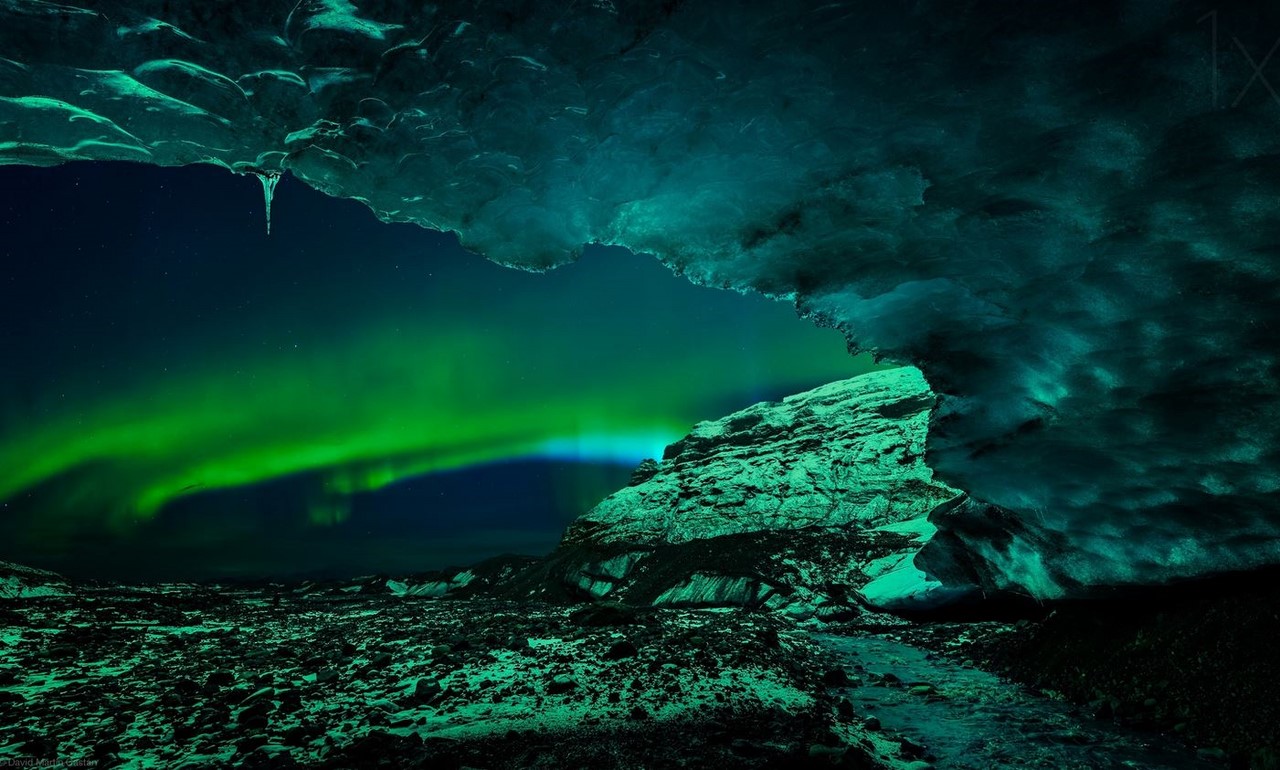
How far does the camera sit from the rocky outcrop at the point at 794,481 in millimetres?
49438

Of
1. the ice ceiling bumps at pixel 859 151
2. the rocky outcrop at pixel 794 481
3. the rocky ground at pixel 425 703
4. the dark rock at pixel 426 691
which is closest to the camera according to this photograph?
the ice ceiling bumps at pixel 859 151

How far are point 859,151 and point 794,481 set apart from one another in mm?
54931

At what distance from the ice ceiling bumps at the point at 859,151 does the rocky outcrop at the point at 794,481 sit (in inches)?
1672

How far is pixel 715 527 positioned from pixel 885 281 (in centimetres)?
4651

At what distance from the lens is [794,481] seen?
56719mm

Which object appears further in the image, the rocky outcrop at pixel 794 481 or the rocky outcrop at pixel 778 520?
the rocky outcrop at pixel 794 481

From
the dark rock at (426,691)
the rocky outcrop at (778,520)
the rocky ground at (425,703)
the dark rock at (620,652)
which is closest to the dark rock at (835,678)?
the rocky ground at (425,703)

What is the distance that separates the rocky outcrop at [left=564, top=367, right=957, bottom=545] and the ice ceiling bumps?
42463mm

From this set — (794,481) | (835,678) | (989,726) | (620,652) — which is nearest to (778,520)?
(794,481)

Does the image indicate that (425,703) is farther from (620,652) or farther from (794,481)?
(794,481)

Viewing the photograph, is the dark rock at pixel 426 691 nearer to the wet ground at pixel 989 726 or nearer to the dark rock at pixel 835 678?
the wet ground at pixel 989 726

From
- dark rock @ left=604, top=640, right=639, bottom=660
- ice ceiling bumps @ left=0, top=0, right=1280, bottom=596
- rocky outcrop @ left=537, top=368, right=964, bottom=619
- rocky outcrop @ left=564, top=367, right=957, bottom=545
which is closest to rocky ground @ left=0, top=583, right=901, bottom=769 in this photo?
dark rock @ left=604, top=640, right=639, bottom=660

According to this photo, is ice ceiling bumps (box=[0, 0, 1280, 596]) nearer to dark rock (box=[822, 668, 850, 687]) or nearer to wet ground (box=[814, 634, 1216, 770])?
wet ground (box=[814, 634, 1216, 770])

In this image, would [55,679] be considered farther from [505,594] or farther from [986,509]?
[505,594]
